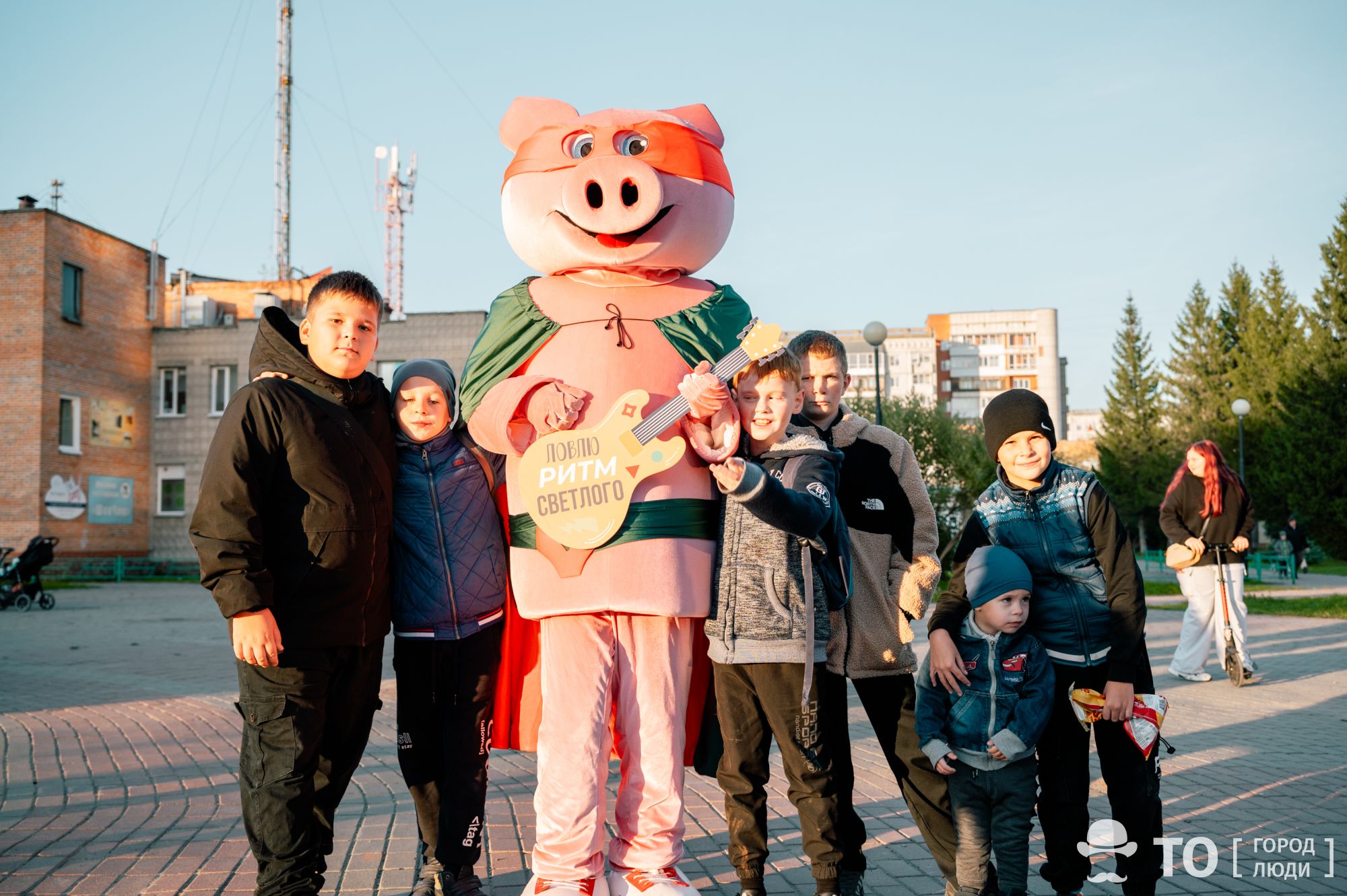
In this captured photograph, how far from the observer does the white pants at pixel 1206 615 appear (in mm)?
8039

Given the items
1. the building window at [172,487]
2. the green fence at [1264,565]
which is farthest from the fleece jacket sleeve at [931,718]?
the building window at [172,487]

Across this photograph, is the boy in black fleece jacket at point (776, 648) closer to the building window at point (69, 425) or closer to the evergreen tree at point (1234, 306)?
the building window at point (69, 425)

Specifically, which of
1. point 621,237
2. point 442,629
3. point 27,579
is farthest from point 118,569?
point 621,237

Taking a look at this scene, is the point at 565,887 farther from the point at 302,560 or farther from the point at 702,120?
the point at 702,120

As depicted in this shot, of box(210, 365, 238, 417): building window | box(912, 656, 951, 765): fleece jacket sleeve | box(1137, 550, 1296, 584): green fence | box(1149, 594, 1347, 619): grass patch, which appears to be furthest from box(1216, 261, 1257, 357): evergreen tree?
box(912, 656, 951, 765): fleece jacket sleeve

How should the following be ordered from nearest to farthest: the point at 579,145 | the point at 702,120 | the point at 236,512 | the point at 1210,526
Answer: the point at 236,512, the point at 579,145, the point at 702,120, the point at 1210,526

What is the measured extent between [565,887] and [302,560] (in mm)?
1340

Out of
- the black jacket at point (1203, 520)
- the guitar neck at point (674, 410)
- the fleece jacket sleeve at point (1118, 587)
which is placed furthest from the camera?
the black jacket at point (1203, 520)

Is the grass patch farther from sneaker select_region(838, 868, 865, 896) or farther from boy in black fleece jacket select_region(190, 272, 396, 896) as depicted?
boy in black fleece jacket select_region(190, 272, 396, 896)

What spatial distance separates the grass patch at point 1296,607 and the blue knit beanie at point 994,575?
12.4 metres

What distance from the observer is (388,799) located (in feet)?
15.5

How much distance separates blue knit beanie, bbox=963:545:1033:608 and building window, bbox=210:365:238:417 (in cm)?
3151

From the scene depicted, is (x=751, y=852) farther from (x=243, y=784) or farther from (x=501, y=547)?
(x=243, y=784)

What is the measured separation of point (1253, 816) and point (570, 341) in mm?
3845
